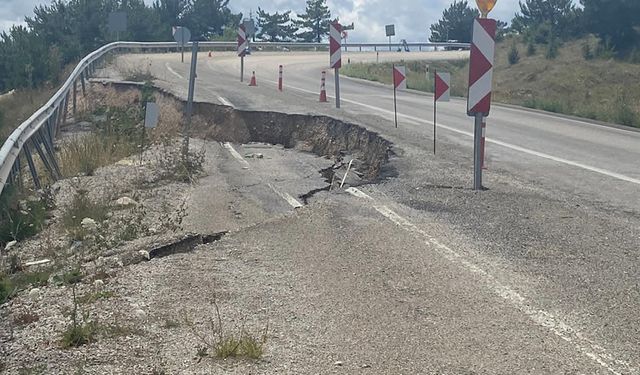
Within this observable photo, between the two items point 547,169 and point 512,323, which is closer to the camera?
point 512,323

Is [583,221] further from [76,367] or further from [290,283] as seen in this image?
[76,367]

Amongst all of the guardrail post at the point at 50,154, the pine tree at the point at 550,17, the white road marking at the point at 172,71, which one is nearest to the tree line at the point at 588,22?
the pine tree at the point at 550,17

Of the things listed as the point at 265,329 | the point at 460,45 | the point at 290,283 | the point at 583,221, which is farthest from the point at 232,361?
the point at 460,45

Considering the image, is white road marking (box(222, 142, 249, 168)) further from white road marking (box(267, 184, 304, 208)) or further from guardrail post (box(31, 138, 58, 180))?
guardrail post (box(31, 138, 58, 180))

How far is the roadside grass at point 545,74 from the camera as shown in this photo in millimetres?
37156

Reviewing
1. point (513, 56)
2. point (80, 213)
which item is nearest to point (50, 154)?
point (80, 213)

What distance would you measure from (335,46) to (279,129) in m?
5.68

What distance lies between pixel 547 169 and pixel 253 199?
14.2 feet

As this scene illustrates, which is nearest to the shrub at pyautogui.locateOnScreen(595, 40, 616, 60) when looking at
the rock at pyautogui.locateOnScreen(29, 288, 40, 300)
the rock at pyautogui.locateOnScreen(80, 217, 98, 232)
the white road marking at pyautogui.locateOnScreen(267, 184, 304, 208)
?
the white road marking at pyautogui.locateOnScreen(267, 184, 304, 208)

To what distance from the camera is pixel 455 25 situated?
84.2 metres

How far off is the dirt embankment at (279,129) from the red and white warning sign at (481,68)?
189 inches

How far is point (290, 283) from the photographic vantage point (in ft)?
22.8

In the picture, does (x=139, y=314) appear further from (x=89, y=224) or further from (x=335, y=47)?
(x=335, y=47)

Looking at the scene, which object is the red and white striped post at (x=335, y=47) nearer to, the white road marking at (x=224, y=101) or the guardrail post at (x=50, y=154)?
the white road marking at (x=224, y=101)
